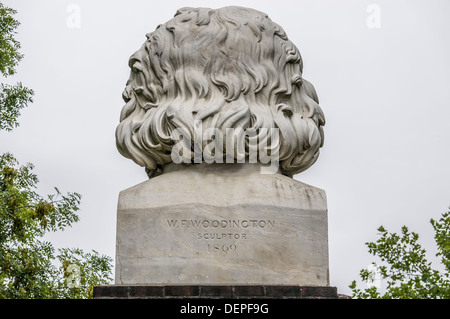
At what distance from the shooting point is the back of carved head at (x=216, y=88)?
9.40 m

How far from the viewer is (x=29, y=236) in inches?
769

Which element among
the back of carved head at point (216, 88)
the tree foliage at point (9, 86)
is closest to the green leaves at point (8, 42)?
the tree foliage at point (9, 86)

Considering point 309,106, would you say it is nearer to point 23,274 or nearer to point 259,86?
point 259,86

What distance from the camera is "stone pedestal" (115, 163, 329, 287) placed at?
9.06 m

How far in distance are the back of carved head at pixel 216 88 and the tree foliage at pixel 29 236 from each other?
8757 mm

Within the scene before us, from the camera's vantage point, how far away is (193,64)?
9586 millimetres

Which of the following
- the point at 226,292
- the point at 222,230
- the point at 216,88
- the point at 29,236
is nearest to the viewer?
the point at 226,292

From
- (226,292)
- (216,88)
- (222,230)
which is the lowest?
(226,292)

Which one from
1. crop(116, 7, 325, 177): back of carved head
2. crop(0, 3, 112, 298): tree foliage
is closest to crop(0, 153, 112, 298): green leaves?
crop(0, 3, 112, 298): tree foliage

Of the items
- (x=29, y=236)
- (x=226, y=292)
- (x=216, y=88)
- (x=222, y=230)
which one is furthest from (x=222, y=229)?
(x=29, y=236)

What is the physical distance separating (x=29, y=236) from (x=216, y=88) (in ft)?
35.4

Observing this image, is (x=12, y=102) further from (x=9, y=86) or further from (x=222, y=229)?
(x=222, y=229)

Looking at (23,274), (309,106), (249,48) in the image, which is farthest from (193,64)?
(23,274)

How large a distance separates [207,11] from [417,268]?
8766 mm
